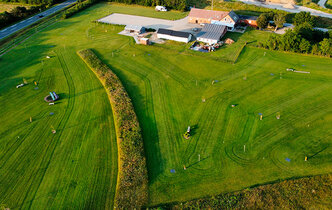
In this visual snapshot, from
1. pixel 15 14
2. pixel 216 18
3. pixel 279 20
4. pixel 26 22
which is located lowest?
pixel 279 20

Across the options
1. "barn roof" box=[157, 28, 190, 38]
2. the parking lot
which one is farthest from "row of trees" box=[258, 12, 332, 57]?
the parking lot

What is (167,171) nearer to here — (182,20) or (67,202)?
(67,202)

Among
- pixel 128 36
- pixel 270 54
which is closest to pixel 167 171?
pixel 270 54

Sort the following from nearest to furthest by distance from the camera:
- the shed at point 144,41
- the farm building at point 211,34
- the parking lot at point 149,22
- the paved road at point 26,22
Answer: the shed at point 144,41
the farm building at point 211,34
the paved road at point 26,22
the parking lot at point 149,22

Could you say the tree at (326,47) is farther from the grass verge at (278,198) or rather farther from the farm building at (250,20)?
the grass verge at (278,198)

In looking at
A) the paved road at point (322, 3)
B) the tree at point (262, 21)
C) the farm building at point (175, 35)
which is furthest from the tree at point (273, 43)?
the paved road at point (322, 3)

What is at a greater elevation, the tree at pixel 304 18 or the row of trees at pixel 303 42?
the tree at pixel 304 18

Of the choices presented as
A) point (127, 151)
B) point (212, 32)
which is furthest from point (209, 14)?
point (127, 151)

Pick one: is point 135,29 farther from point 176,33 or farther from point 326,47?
point 326,47
